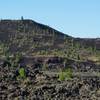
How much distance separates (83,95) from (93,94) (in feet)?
3.80

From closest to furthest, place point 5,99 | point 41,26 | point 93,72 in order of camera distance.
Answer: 1. point 5,99
2. point 93,72
3. point 41,26

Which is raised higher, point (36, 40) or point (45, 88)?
point (36, 40)

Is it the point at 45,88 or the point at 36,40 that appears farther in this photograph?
the point at 36,40

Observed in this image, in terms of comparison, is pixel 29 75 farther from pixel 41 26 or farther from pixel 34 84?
pixel 41 26

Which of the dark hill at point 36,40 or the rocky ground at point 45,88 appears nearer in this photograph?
the rocky ground at point 45,88

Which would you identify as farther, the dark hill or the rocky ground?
the dark hill

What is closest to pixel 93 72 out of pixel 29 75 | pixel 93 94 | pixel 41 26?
pixel 29 75

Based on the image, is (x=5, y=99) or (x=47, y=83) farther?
(x=47, y=83)

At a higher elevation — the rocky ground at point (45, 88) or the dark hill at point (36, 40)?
the dark hill at point (36, 40)

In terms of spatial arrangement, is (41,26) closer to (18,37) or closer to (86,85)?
(18,37)

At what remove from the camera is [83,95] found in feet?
215

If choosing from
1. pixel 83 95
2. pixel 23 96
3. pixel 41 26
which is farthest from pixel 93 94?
pixel 41 26

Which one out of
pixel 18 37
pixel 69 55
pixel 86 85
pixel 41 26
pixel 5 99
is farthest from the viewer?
pixel 41 26

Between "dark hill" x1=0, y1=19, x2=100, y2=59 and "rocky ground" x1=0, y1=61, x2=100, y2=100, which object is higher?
"dark hill" x1=0, y1=19, x2=100, y2=59
